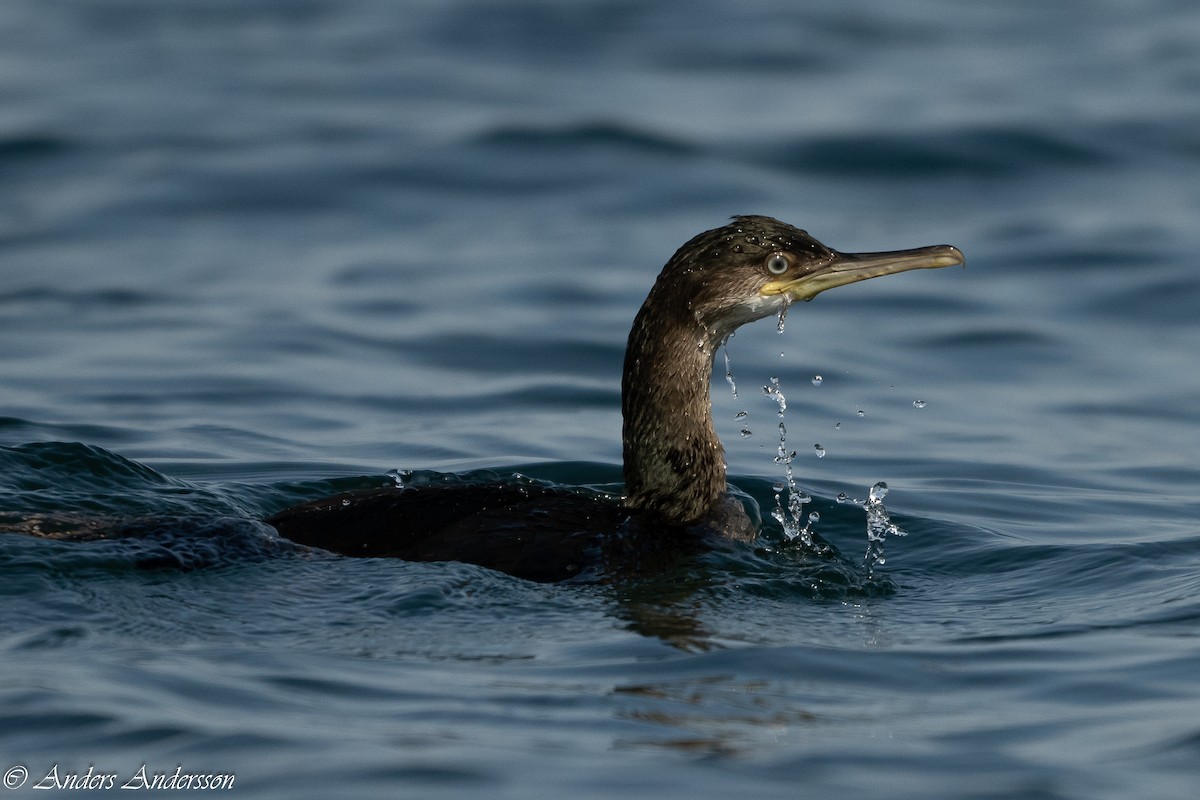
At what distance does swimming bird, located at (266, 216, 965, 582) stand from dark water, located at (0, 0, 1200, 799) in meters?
0.31

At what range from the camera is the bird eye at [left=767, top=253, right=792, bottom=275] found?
7.19 meters

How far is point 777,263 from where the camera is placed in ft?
23.6

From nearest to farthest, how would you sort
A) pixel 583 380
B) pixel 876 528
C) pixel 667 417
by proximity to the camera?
pixel 667 417
pixel 876 528
pixel 583 380

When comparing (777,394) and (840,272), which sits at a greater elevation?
(840,272)

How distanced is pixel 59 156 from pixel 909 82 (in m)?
7.73

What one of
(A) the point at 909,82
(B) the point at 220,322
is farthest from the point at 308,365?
(A) the point at 909,82

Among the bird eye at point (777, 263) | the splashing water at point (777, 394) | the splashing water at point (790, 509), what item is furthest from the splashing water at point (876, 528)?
the bird eye at point (777, 263)

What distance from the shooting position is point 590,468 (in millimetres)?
8859

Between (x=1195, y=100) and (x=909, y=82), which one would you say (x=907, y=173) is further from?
(x=1195, y=100)

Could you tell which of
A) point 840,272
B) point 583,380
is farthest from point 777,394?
point 583,380

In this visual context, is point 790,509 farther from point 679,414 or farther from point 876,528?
point 679,414

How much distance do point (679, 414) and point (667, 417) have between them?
0.05m

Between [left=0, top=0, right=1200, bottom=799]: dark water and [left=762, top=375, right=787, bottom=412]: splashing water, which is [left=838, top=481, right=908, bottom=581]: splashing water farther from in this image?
[left=762, top=375, right=787, bottom=412]: splashing water

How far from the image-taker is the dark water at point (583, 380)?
207 inches
